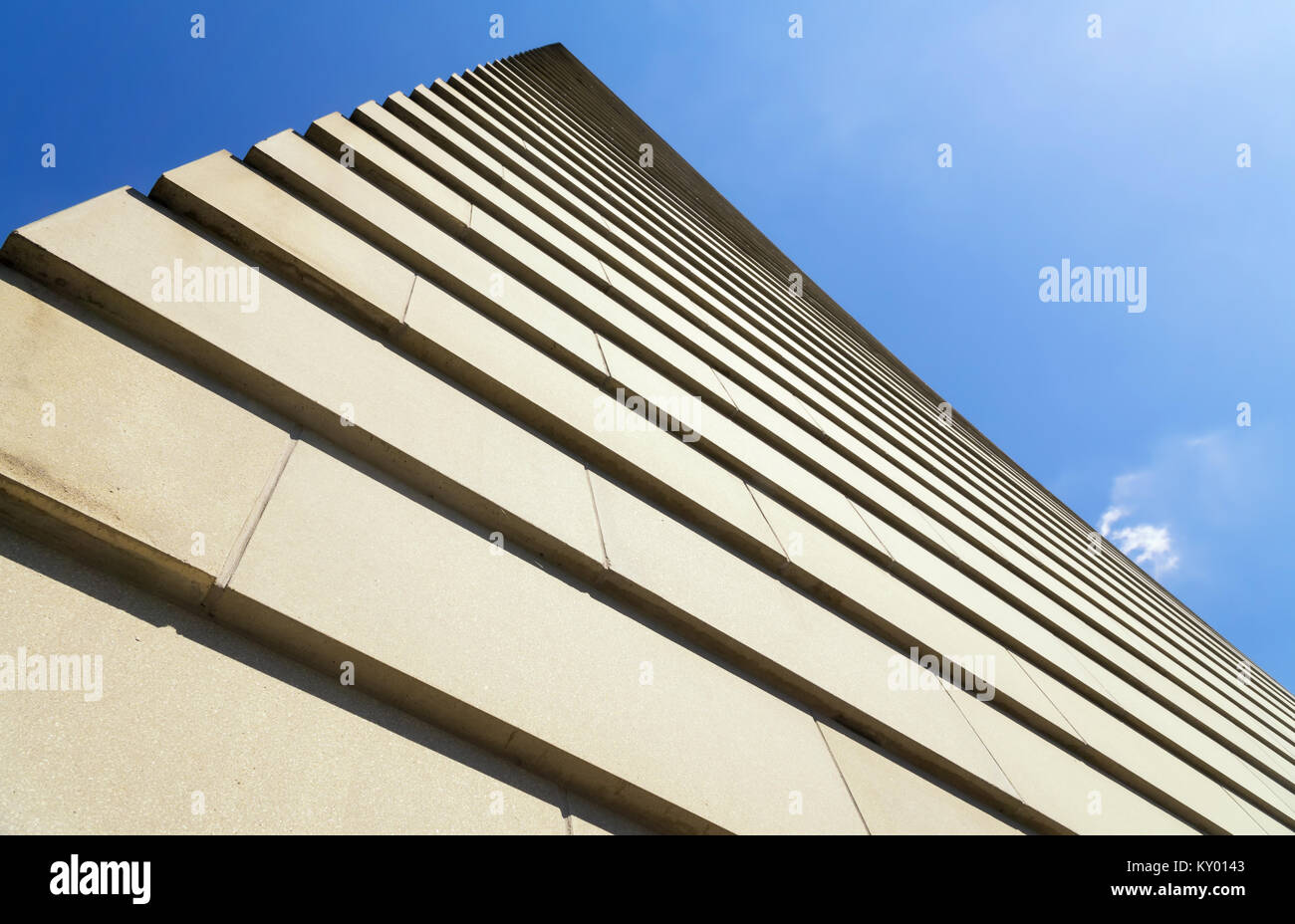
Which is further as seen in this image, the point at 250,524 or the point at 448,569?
the point at 448,569

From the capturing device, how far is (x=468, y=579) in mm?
2352

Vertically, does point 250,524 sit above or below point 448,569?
above

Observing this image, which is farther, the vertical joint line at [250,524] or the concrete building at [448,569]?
the vertical joint line at [250,524]

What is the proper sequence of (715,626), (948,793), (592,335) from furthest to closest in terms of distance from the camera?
(592,335) < (948,793) < (715,626)

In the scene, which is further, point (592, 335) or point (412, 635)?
point (592, 335)

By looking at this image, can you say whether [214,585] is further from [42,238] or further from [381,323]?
[381,323]

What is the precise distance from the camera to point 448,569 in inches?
92.0

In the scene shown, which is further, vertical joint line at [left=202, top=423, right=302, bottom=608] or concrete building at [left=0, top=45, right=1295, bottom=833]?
vertical joint line at [left=202, top=423, right=302, bottom=608]

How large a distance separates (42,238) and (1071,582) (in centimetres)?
978

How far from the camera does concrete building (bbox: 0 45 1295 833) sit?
63.7 inches

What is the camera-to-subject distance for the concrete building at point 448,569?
63.7 inches

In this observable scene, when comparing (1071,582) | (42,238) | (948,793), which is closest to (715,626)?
(948,793)

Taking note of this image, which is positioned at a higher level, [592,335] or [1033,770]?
[592,335]
